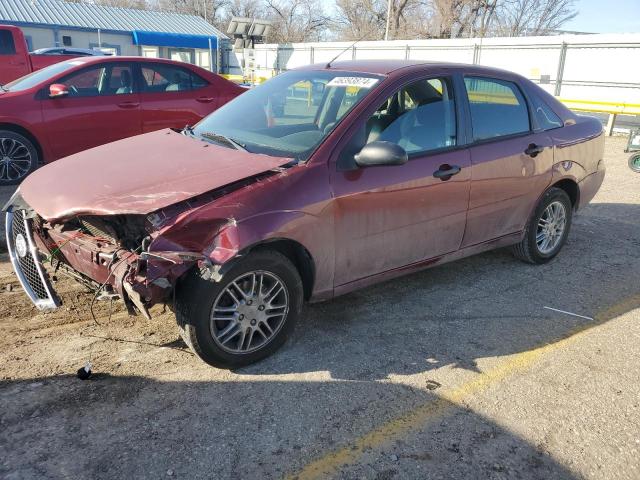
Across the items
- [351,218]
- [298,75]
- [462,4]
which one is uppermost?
[462,4]

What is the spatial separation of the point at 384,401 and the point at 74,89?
651cm

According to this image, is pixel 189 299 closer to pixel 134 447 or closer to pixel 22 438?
pixel 134 447

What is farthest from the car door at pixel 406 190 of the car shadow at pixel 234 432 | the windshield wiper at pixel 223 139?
the car shadow at pixel 234 432

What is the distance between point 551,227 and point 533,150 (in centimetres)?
91

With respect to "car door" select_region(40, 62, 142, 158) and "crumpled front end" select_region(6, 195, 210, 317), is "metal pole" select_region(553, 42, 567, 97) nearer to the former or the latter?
"car door" select_region(40, 62, 142, 158)

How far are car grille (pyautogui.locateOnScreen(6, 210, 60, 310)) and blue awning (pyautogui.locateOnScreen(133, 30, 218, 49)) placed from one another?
3569 centimetres

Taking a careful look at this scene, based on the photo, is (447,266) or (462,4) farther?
(462,4)

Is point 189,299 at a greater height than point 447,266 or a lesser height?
greater

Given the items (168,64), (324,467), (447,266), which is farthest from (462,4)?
(324,467)

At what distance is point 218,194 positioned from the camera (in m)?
3.11

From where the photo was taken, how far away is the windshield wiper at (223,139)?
377 centimetres

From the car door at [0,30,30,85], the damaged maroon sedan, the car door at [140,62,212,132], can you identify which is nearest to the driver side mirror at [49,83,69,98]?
the car door at [140,62,212,132]

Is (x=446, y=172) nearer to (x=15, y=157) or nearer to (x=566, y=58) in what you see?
(x=15, y=157)

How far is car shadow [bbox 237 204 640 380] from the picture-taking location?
3.54 m
